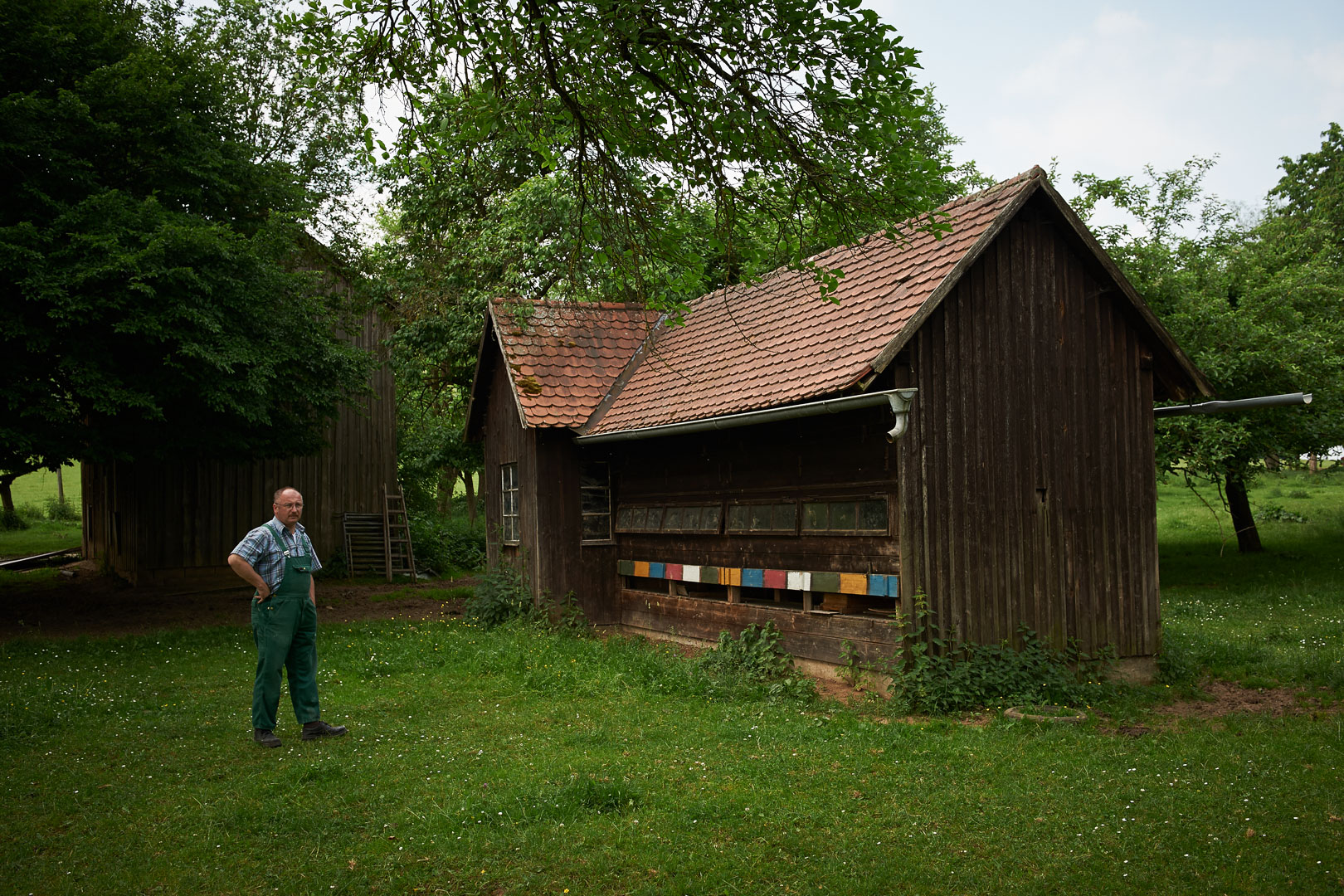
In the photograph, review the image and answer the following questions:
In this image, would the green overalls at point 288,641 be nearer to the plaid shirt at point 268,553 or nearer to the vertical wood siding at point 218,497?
the plaid shirt at point 268,553

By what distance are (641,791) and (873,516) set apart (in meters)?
4.11

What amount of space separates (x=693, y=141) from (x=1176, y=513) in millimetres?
23898

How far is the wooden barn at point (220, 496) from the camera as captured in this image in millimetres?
19578

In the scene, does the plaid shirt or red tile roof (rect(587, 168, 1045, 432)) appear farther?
red tile roof (rect(587, 168, 1045, 432))

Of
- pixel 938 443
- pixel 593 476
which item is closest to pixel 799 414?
pixel 938 443

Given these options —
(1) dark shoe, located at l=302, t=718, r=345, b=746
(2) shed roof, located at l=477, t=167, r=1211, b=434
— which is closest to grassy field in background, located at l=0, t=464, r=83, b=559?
(2) shed roof, located at l=477, t=167, r=1211, b=434

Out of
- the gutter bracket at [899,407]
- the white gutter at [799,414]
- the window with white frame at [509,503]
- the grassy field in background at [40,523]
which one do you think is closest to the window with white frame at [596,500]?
the window with white frame at [509,503]

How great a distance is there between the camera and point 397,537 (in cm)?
2284

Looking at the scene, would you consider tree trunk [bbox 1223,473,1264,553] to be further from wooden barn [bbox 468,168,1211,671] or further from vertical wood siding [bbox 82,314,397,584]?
vertical wood siding [bbox 82,314,397,584]

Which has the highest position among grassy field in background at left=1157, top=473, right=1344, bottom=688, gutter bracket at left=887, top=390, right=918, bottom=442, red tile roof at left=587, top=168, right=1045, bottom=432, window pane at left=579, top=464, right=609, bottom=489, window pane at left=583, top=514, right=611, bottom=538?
red tile roof at left=587, top=168, right=1045, bottom=432

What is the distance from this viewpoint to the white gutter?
862 centimetres

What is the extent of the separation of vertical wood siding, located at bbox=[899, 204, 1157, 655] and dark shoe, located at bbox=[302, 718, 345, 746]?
5.18 m

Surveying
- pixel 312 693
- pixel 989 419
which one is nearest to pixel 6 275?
pixel 312 693

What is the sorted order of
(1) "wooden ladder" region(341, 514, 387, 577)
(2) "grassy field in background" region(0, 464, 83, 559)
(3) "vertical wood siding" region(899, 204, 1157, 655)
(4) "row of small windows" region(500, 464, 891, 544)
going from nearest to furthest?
(3) "vertical wood siding" region(899, 204, 1157, 655), (4) "row of small windows" region(500, 464, 891, 544), (1) "wooden ladder" region(341, 514, 387, 577), (2) "grassy field in background" region(0, 464, 83, 559)
